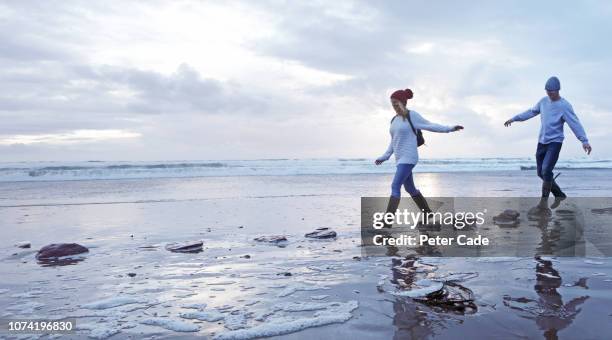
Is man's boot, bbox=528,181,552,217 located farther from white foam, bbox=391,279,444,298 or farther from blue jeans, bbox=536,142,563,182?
white foam, bbox=391,279,444,298

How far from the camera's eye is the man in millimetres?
7879

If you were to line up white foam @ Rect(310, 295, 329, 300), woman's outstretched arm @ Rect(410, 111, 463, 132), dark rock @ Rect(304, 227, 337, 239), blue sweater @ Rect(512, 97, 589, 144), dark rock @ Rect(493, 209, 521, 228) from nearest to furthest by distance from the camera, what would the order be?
white foam @ Rect(310, 295, 329, 300), dark rock @ Rect(304, 227, 337, 239), woman's outstretched arm @ Rect(410, 111, 463, 132), dark rock @ Rect(493, 209, 521, 228), blue sweater @ Rect(512, 97, 589, 144)

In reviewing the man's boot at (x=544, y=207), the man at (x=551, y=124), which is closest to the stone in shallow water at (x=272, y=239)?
the man at (x=551, y=124)

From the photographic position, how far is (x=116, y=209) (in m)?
11.1

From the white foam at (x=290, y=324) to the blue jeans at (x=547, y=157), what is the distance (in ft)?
21.3

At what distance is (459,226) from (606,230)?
201 centimetres

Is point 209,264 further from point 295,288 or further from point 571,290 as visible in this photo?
point 571,290

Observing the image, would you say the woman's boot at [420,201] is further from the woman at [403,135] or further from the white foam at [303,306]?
the white foam at [303,306]

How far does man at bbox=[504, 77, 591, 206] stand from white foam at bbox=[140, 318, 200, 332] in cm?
725

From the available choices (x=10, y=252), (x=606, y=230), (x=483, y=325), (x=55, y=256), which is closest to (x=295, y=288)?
(x=483, y=325)

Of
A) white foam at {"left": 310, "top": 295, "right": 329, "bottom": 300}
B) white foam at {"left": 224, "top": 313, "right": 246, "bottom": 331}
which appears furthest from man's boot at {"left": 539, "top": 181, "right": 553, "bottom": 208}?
white foam at {"left": 224, "top": 313, "right": 246, "bottom": 331}

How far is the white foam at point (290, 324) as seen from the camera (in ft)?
8.80

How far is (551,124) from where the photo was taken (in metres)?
8.07

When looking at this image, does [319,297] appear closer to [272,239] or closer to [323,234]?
[272,239]
